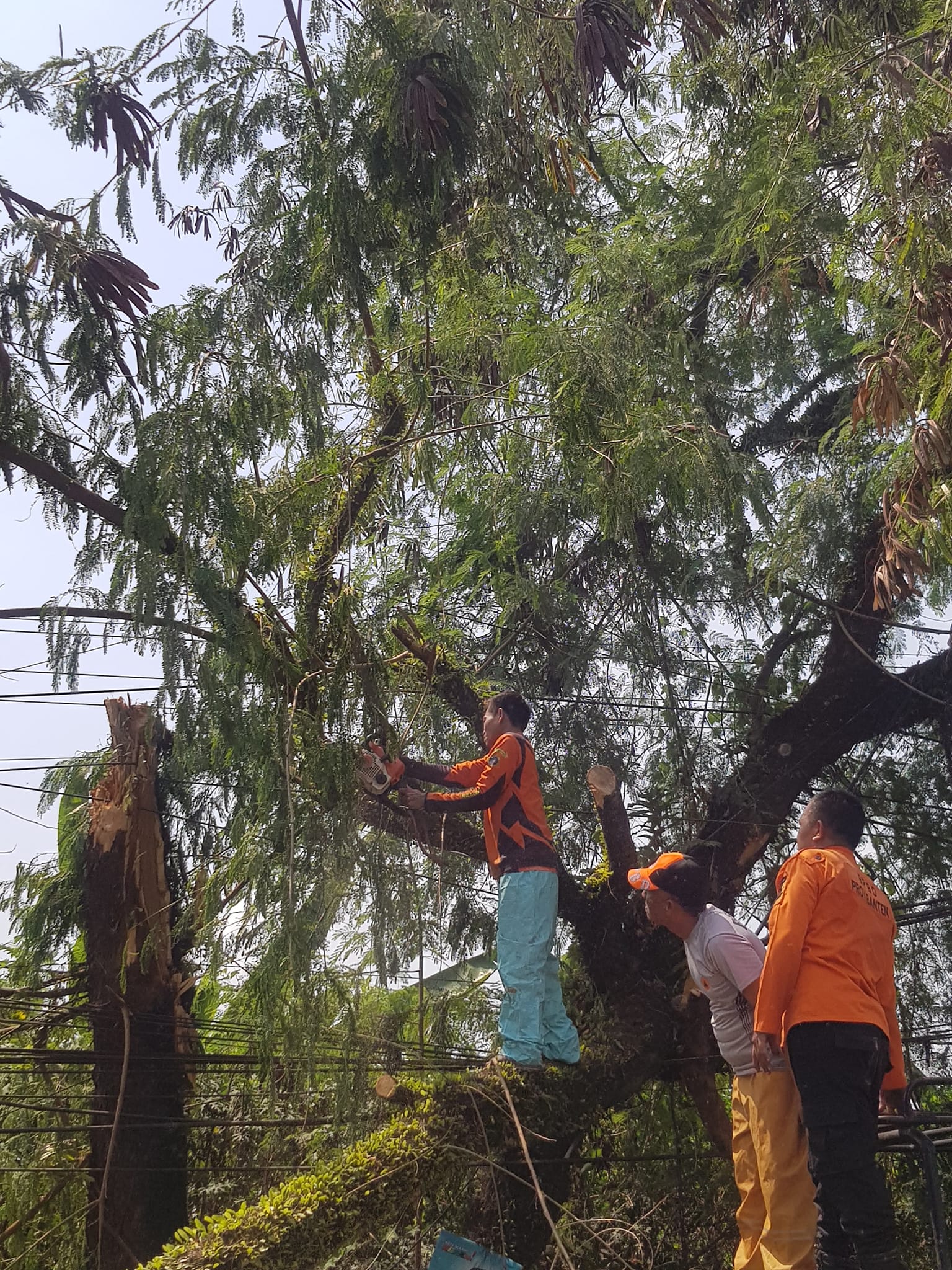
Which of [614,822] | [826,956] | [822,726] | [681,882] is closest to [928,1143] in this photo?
[826,956]

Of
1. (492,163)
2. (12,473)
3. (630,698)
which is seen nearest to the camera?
(12,473)

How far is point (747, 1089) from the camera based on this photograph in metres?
3.90

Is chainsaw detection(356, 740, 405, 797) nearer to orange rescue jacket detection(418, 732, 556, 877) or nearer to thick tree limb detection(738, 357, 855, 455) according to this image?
orange rescue jacket detection(418, 732, 556, 877)

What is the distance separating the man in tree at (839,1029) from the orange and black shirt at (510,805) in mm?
1639

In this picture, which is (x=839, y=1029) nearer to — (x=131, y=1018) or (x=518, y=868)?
(x=518, y=868)

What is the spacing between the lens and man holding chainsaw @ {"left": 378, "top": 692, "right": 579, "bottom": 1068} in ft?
16.4

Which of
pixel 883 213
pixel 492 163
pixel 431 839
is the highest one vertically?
pixel 492 163

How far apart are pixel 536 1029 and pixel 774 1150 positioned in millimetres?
1494

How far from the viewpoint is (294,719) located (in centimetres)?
467

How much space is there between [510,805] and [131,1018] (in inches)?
95.6

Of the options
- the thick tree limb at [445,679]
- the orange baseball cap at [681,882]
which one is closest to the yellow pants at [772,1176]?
the orange baseball cap at [681,882]

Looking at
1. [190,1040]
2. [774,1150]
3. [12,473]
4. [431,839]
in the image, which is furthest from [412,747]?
[774,1150]

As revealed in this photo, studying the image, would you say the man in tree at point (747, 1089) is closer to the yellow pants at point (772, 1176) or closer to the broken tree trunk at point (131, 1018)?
the yellow pants at point (772, 1176)

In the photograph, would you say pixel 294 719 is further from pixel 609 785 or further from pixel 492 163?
pixel 492 163
